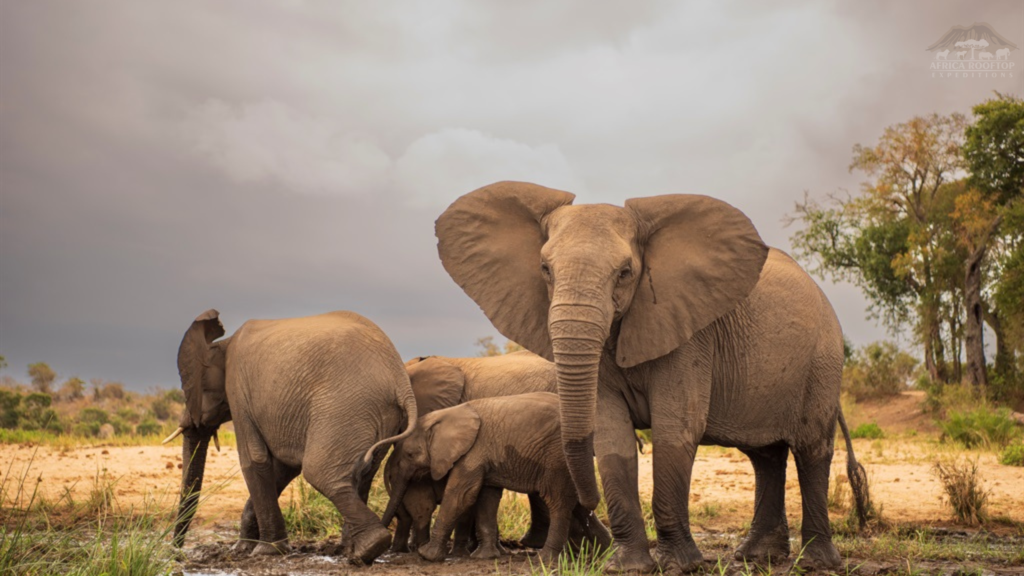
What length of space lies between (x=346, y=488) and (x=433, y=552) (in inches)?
31.3

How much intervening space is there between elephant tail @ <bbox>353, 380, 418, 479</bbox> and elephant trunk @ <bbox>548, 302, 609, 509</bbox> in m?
1.65

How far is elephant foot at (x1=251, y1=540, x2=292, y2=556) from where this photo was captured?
8227 millimetres

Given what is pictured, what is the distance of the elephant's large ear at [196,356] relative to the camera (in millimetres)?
8594

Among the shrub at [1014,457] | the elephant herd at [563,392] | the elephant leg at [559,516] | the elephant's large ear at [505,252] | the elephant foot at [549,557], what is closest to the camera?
the elephant herd at [563,392]

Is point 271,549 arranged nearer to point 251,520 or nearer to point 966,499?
point 251,520

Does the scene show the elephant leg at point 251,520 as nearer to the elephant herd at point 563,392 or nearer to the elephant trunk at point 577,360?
the elephant herd at point 563,392

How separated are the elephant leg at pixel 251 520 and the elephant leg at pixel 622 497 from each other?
10.0 feet

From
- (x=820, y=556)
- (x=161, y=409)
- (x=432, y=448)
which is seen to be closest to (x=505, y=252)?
(x=432, y=448)

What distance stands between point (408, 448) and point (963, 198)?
28.5 meters

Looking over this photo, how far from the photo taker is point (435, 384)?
9.15m

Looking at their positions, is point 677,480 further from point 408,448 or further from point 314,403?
point 314,403

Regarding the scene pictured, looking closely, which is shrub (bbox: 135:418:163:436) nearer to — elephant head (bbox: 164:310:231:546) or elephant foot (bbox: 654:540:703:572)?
elephant head (bbox: 164:310:231:546)

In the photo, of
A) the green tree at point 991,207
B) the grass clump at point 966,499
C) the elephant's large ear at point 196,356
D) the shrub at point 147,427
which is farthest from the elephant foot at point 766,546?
the green tree at point 991,207

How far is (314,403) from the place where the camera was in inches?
306
